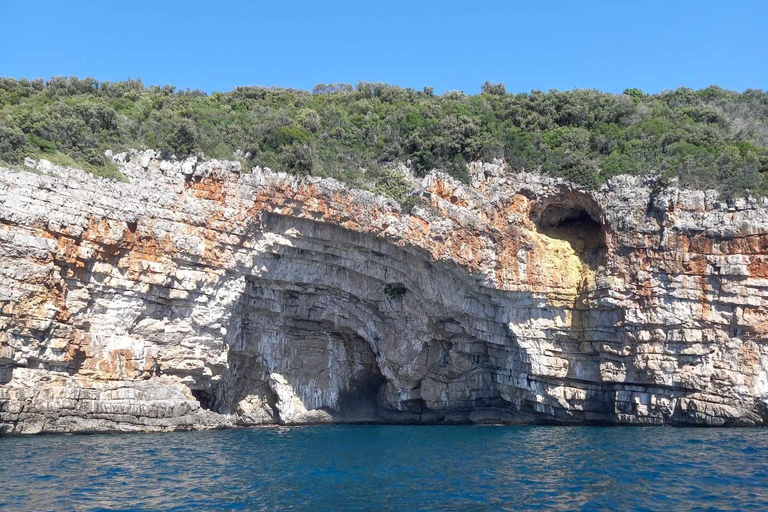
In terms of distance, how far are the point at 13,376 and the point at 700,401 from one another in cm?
2463

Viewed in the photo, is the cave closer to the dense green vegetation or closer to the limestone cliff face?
the limestone cliff face

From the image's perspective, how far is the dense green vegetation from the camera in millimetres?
27297

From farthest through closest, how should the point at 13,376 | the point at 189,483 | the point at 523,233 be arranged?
1. the point at 523,233
2. the point at 13,376
3. the point at 189,483

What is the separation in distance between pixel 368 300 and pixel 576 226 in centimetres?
1031

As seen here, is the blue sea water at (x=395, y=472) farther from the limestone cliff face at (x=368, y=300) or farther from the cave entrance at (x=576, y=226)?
the cave entrance at (x=576, y=226)

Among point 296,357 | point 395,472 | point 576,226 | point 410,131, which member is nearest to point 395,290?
point 296,357

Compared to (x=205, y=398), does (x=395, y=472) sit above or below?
below

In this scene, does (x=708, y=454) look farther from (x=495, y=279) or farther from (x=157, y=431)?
(x=157, y=431)

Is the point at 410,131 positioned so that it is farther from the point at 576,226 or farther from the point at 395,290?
the point at 576,226

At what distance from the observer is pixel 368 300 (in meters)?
30.0

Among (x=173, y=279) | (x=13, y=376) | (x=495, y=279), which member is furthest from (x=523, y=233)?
(x=13, y=376)

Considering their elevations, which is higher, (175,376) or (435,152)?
(435,152)

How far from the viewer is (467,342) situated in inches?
1186

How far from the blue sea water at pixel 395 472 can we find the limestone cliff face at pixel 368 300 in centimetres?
236
